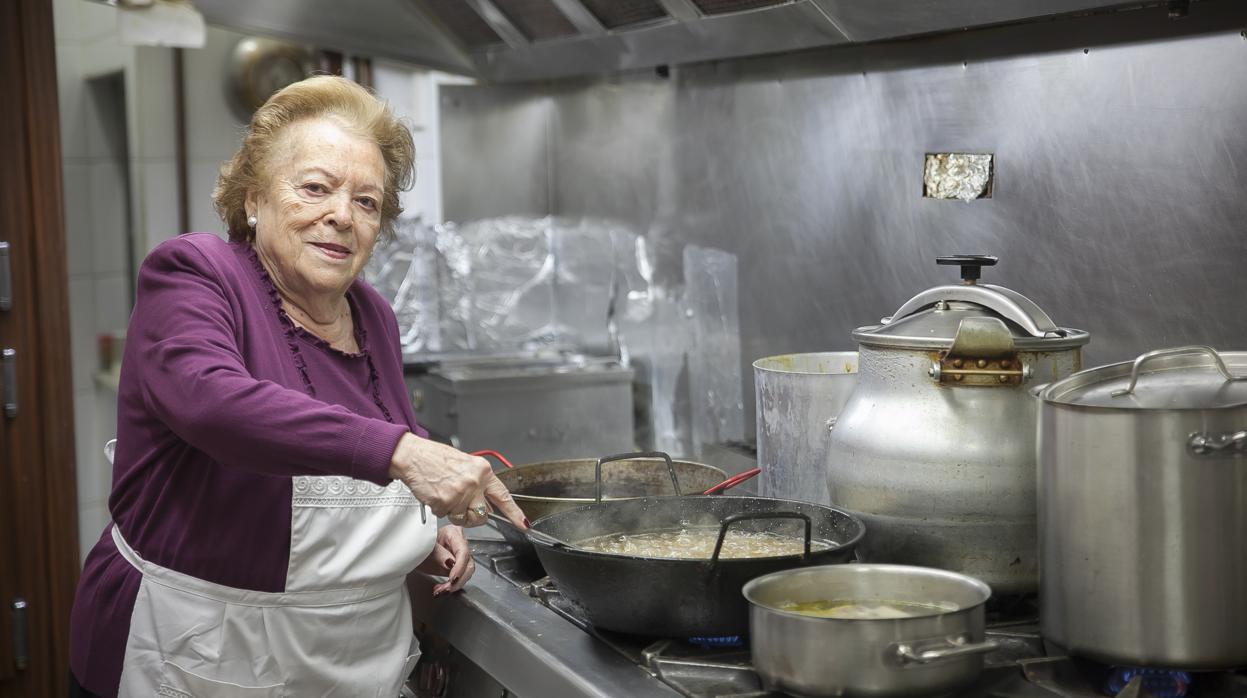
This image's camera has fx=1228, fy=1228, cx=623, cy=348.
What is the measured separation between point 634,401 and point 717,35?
1054 mm

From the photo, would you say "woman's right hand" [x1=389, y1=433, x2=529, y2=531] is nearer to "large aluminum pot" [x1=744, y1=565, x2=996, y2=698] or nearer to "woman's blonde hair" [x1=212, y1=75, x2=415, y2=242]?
"large aluminum pot" [x1=744, y1=565, x2=996, y2=698]

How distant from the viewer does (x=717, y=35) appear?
8.00 feet

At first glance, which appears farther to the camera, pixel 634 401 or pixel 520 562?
pixel 634 401

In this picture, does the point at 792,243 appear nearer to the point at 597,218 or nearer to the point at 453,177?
the point at 597,218

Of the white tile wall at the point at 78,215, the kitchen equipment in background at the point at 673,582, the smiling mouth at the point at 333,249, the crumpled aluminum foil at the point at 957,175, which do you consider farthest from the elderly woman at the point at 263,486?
the white tile wall at the point at 78,215

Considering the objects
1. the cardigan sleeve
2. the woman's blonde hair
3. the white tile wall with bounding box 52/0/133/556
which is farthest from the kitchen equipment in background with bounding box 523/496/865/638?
the white tile wall with bounding box 52/0/133/556

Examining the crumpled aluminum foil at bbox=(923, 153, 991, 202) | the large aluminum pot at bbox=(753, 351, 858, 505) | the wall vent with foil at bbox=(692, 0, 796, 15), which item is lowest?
the large aluminum pot at bbox=(753, 351, 858, 505)

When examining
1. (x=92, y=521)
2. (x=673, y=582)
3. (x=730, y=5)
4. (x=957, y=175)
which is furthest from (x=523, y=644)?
(x=92, y=521)

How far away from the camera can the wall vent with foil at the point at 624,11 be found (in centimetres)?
255

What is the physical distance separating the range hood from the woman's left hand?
3.48 feet

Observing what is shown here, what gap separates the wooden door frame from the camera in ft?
9.62

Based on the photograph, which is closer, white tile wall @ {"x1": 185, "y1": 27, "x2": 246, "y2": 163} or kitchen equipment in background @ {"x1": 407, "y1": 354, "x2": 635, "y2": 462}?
kitchen equipment in background @ {"x1": 407, "y1": 354, "x2": 635, "y2": 462}

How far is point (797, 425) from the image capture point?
1.67 metres

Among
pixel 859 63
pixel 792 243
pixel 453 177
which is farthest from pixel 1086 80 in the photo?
pixel 453 177
